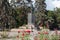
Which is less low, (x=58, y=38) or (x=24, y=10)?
(x=58, y=38)

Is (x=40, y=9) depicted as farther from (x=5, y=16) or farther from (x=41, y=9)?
(x=5, y=16)

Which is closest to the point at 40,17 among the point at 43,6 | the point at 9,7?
the point at 43,6

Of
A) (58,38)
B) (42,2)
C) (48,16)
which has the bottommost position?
(48,16)

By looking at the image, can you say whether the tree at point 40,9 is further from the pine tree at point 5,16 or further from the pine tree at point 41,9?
the pine tree at point 5,16

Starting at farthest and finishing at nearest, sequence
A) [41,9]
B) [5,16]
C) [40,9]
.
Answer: [40,9] < [41,9] < [5,16]

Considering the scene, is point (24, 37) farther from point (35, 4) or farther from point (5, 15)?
point (35, 4)

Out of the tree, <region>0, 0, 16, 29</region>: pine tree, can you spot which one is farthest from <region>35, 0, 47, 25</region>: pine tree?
<region>0, 0, 16, 29</region>: pine tree

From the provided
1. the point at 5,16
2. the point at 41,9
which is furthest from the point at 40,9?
the point at 5,16

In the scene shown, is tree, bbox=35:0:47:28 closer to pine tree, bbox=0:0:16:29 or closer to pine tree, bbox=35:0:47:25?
pine tree, bbox=35:0:47:25

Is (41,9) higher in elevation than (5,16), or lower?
lower

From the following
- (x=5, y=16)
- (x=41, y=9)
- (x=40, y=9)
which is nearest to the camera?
(x=5, y=16)

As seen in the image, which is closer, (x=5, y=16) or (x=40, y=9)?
(x=5, y=16)

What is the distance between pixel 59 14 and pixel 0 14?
12635mm

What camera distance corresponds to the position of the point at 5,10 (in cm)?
3400
